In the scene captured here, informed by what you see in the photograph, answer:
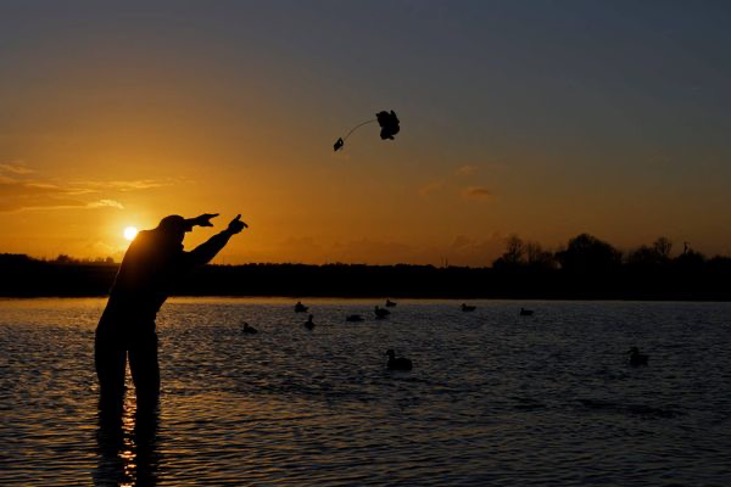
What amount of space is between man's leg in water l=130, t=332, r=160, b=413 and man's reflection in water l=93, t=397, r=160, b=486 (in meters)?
0.32

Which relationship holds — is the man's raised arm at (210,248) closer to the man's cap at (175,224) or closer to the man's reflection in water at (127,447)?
the man's cap at (175,224)

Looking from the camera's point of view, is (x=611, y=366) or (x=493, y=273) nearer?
(x=611, y=366)

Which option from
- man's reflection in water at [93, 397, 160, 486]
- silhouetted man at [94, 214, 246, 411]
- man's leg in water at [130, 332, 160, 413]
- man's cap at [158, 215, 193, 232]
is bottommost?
man's reflection in water at [93, 397, 160, 486]

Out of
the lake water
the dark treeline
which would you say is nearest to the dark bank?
the dark treeline

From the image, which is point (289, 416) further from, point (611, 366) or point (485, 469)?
point (611, 366)

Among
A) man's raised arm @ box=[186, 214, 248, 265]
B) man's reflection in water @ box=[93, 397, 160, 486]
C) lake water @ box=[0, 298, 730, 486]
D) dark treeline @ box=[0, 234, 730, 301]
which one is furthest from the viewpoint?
dark treeline @ box=[0, 234, 730, 301]

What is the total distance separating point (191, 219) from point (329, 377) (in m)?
10.6

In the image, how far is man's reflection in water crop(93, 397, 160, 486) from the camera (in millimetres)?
13281

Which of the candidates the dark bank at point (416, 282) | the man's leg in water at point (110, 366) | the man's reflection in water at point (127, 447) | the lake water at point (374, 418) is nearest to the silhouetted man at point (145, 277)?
the man's leg in water at point (110, 366)

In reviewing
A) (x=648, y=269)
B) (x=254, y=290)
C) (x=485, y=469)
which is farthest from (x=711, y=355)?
(x=648, y=269)

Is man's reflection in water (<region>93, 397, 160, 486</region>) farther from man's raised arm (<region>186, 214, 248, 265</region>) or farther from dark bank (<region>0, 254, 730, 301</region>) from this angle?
dark bank (<region>0, 254, 730, 301</region>)

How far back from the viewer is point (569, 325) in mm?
58844

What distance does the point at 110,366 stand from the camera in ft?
54.6

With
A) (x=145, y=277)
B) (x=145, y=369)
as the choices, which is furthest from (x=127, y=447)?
(x=145, y=277)
